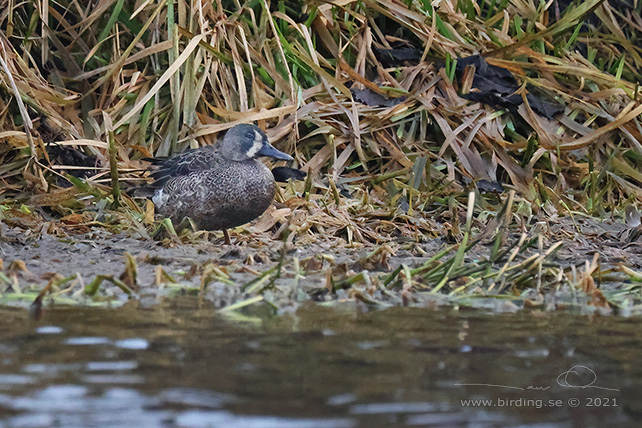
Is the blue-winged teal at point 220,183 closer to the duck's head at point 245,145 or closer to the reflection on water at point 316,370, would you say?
the duck's head at point 245,145

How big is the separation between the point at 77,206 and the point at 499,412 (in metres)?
3.66

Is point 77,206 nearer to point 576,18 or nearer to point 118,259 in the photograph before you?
point 118,259

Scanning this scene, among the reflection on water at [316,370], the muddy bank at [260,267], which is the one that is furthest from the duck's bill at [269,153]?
the reflection on water at [316,370]

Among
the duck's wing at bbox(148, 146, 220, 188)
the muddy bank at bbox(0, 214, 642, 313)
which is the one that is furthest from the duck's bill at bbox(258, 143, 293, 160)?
the muddy bank at bbox(0, 214, 642, 313)

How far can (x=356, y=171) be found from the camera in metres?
6.13

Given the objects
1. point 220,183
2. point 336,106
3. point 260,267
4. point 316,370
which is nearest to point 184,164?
point 220,183

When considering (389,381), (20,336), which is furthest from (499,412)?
(20,336)

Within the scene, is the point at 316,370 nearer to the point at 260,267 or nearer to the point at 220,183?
the point at 260,267

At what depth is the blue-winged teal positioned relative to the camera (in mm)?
4855

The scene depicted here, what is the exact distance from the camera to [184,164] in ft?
16.7

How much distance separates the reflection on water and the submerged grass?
2165 millimetres

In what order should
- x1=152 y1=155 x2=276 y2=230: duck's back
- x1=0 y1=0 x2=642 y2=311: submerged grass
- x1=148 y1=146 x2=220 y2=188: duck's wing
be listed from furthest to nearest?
x1=0 y1=0 x2=642 y2=311: submerged grass < x1=148 y1=146 x2=220 y2=188: duck's wing < x1=152 y1=155 x2=276 y2=230: duck's back
